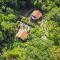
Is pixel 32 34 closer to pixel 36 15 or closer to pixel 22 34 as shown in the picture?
pixel 22 34

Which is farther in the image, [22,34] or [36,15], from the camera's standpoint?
[36,15]

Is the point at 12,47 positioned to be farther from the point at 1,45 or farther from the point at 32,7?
the point at 32,7

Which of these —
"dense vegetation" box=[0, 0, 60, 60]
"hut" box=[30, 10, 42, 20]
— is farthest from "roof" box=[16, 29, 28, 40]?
"hut" box=[30, 10, 42, 20]

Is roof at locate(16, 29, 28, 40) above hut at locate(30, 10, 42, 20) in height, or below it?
below

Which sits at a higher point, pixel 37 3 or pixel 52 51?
pixel 37 3

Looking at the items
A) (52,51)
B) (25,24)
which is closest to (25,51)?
(52,51)

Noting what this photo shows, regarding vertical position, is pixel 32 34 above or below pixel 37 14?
below

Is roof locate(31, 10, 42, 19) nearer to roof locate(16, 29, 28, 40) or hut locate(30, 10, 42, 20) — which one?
hut locate(30, 10, 42, 20)

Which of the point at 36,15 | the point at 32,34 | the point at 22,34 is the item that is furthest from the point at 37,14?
the point at 22,34
